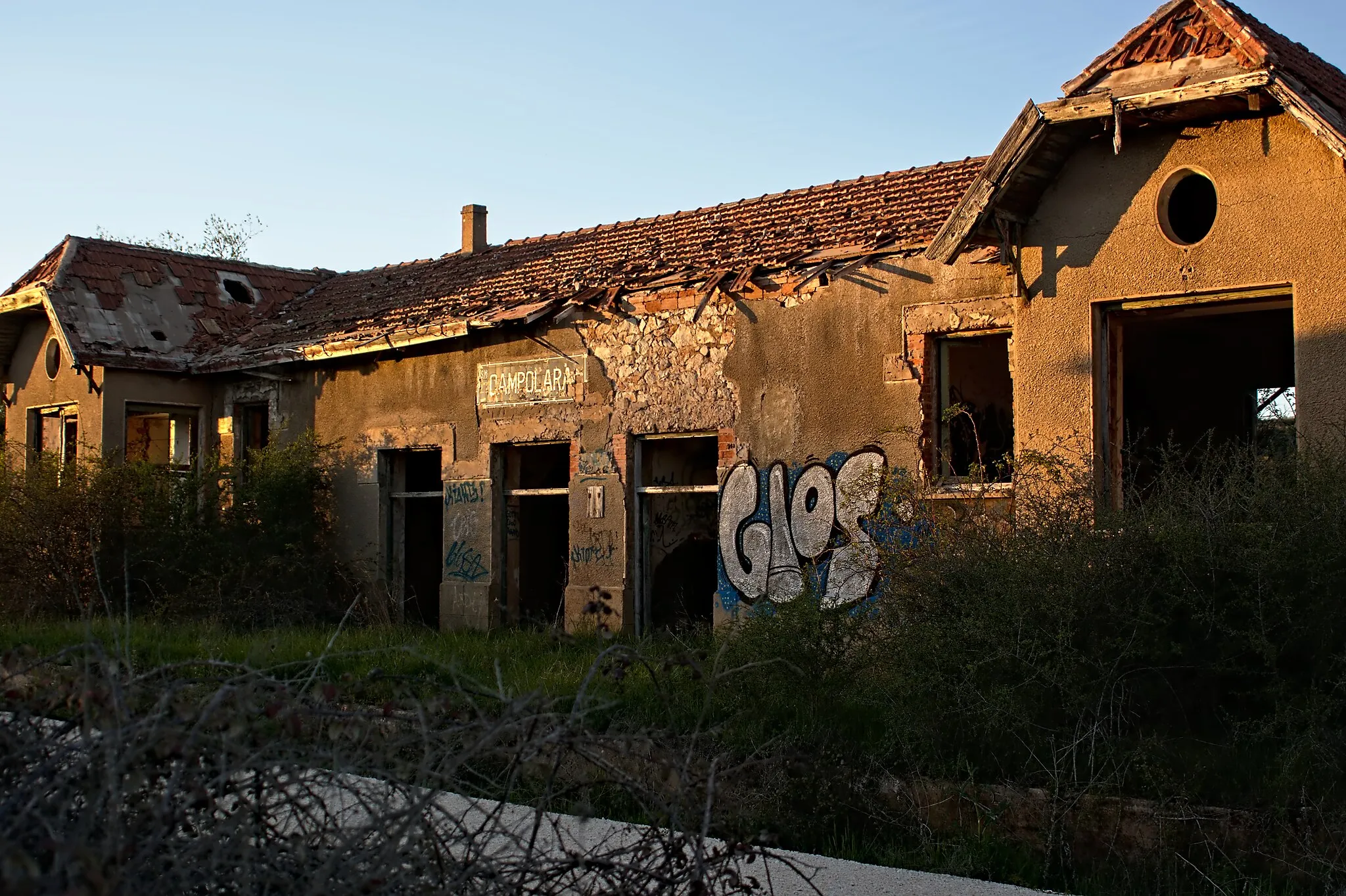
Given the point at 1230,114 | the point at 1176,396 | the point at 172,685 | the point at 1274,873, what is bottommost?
the point at 1274,873

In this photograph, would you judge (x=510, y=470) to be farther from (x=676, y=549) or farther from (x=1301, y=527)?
(x=1301, y=527)

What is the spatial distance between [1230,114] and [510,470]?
860 cm

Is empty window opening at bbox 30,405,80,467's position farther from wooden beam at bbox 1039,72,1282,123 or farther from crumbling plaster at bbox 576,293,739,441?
wooden beam at bbox 1039,72,1282,123

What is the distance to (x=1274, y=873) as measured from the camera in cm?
650

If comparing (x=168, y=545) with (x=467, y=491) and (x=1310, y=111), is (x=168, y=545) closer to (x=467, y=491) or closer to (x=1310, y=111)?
(x=467, y=491)

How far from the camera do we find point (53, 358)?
18.8 metres


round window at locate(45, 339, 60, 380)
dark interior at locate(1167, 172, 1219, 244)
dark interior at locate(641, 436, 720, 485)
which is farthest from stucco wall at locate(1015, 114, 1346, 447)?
round window at locate(45, 339, 60, 380)

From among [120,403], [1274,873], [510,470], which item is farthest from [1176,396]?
[120,403]

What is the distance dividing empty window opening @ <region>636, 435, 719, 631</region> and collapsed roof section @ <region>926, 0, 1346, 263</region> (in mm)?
4086

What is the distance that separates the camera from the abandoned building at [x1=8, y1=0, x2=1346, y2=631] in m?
9.86

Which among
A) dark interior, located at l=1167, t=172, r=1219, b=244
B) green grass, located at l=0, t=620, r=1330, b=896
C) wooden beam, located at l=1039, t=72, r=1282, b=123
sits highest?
wooden beam, located at l=1039, t=72, r=1282, b=123

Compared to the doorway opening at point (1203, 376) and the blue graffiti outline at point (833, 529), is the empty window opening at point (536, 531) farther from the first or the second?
the doorway opening at point (1203, 376)

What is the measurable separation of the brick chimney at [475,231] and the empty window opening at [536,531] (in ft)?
14.1

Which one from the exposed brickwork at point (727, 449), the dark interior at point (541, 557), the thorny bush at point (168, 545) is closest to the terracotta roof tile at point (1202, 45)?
the exposed brickwork at point (727, 449)
